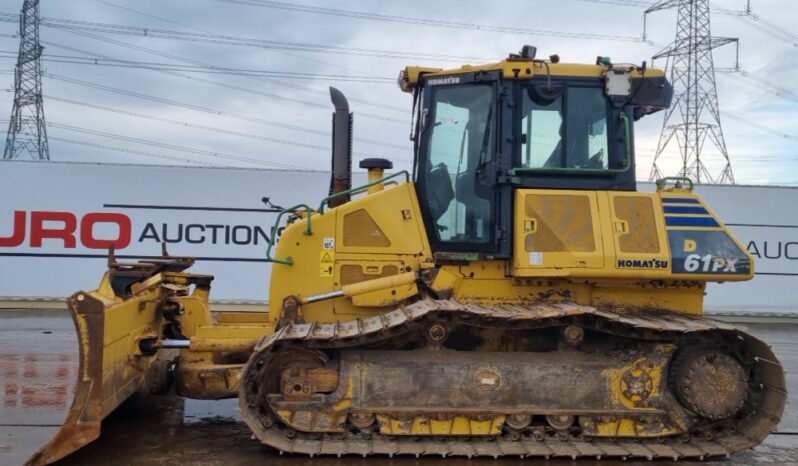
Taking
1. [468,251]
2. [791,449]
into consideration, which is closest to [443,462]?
[468,251]

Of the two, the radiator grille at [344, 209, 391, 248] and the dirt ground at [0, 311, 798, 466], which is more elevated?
the radiator grille at [344, 209, 391, 248]

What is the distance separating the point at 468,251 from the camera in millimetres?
5605

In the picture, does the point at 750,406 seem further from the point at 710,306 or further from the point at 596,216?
the point at 710,306

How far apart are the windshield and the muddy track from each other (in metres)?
1.20

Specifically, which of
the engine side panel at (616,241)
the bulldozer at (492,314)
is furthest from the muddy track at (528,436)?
the engine side panel at (616,241)

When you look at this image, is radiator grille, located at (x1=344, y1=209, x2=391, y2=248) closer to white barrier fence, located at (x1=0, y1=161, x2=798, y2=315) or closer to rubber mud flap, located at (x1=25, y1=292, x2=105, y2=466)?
rubber mud flap, located at (x1=25, y1=292, x2=105, y2=466)

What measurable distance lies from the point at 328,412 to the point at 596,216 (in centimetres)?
258

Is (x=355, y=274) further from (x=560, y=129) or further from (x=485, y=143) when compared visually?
(x=560, y=129)

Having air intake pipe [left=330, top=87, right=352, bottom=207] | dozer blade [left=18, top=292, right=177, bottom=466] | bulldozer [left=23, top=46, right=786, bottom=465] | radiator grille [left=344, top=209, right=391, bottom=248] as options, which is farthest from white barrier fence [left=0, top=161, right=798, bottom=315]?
dozer blade [left=18, top=292, right=177, bottom=466]

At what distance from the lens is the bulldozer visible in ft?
16.6

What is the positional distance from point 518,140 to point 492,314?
5.01 ft

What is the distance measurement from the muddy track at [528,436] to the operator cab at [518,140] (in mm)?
770

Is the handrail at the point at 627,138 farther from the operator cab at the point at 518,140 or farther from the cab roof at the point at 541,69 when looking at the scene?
the cab roof at the point at 541,69

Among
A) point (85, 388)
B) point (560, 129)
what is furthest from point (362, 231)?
point (85, 388)
